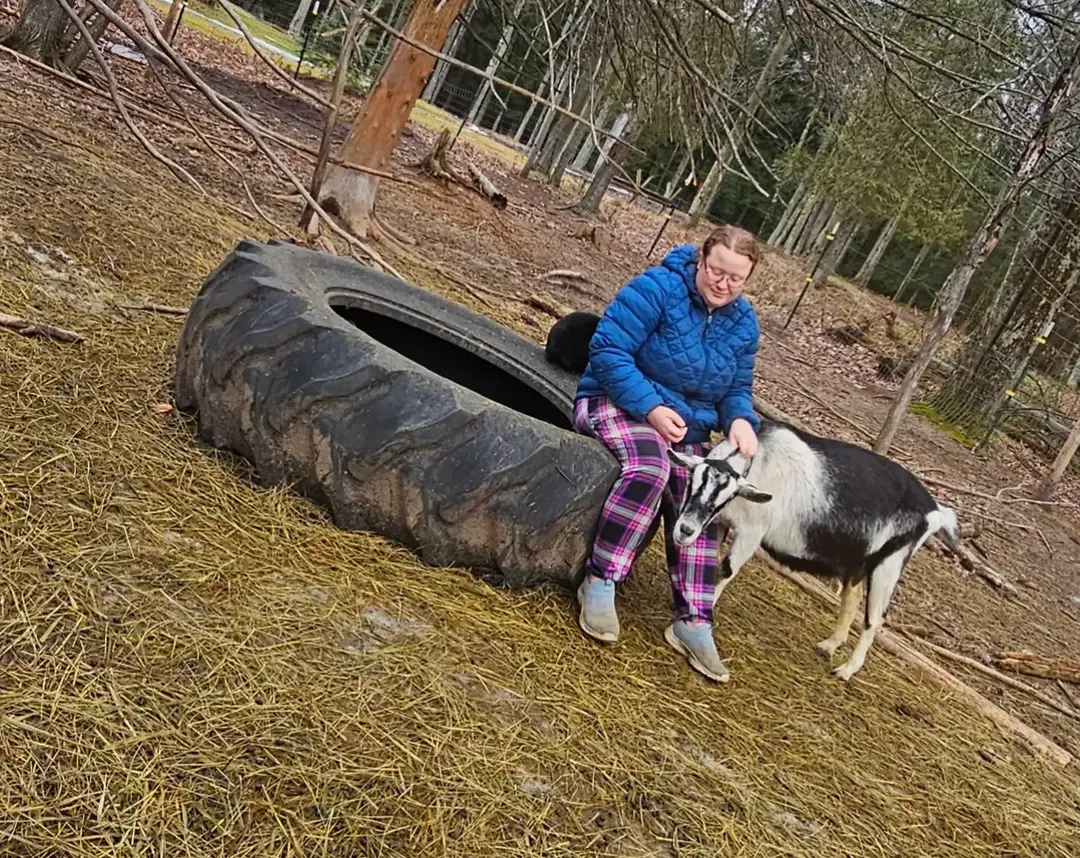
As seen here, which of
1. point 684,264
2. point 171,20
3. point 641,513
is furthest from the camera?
point 171,20

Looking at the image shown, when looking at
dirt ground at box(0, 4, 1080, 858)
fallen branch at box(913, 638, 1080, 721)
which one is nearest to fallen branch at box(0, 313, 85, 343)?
dirt ground at box(0, 4, 1080, 858)

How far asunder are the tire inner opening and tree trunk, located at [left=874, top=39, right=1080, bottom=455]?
4.04 m

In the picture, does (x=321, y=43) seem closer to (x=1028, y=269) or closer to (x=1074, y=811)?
(x=1028, y=269)

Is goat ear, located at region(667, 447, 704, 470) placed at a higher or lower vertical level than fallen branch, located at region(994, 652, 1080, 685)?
higher

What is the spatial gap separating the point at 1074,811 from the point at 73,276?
16.5 ft

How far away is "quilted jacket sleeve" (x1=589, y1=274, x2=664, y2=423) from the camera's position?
3.57 meters

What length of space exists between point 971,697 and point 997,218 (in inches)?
168

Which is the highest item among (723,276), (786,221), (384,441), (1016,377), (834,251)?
(786,221)

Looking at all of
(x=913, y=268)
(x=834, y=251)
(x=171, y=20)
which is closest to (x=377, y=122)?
(x=171, y=20)

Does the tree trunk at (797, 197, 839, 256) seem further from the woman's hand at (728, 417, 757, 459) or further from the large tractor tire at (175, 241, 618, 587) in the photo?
the large tractor tire at (175, 241, 618, 587)

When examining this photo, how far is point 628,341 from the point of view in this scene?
3631 millimetres

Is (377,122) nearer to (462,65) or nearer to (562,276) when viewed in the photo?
(562,276)

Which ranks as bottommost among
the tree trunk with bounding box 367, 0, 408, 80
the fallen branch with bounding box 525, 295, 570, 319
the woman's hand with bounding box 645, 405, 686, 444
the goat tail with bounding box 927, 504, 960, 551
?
the fallen branch with bounding box 525, 295, 570, 319

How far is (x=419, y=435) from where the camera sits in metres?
3.22
